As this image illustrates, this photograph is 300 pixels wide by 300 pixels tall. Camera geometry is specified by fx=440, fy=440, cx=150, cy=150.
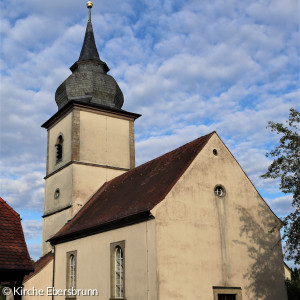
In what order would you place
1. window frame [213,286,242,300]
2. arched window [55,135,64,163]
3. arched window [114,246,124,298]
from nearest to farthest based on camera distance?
window frame [213,286,242,300]
arched window [114,246,124,298]
arched window [55,135,64,163]

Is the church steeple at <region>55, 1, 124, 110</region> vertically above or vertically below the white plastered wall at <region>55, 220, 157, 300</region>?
above

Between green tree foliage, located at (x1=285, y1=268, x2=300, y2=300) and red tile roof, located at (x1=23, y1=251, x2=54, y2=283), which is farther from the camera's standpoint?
red tile roof, located at (x1=23, y1=251, x2=54, y2=283)

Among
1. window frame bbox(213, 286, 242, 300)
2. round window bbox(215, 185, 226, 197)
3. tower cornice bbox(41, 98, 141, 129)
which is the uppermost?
tower cornice bbox(41, 98, 141, 129)

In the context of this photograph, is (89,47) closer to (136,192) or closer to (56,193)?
(56,193)

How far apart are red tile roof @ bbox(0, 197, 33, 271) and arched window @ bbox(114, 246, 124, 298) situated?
6650 millimetres

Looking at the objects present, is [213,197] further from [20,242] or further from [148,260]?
[20,242]

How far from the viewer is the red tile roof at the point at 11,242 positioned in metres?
11.0

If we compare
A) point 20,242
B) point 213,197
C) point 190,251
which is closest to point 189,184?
point 213,197

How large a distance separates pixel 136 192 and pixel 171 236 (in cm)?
410

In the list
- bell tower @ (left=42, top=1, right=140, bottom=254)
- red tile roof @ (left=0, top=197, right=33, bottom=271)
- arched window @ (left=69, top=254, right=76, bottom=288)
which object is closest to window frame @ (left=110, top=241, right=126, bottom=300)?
arched window @ (left=69, top=254, right=76, bottom=288)

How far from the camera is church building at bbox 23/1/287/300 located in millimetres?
16109

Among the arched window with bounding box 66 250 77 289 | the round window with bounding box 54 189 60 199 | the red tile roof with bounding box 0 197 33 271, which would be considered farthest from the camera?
the round window with bounding box 54 189 60 199

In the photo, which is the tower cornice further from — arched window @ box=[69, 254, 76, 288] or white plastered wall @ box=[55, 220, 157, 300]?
arched window @ box=[69, 254, 76, 288]

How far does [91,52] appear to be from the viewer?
30.5m
